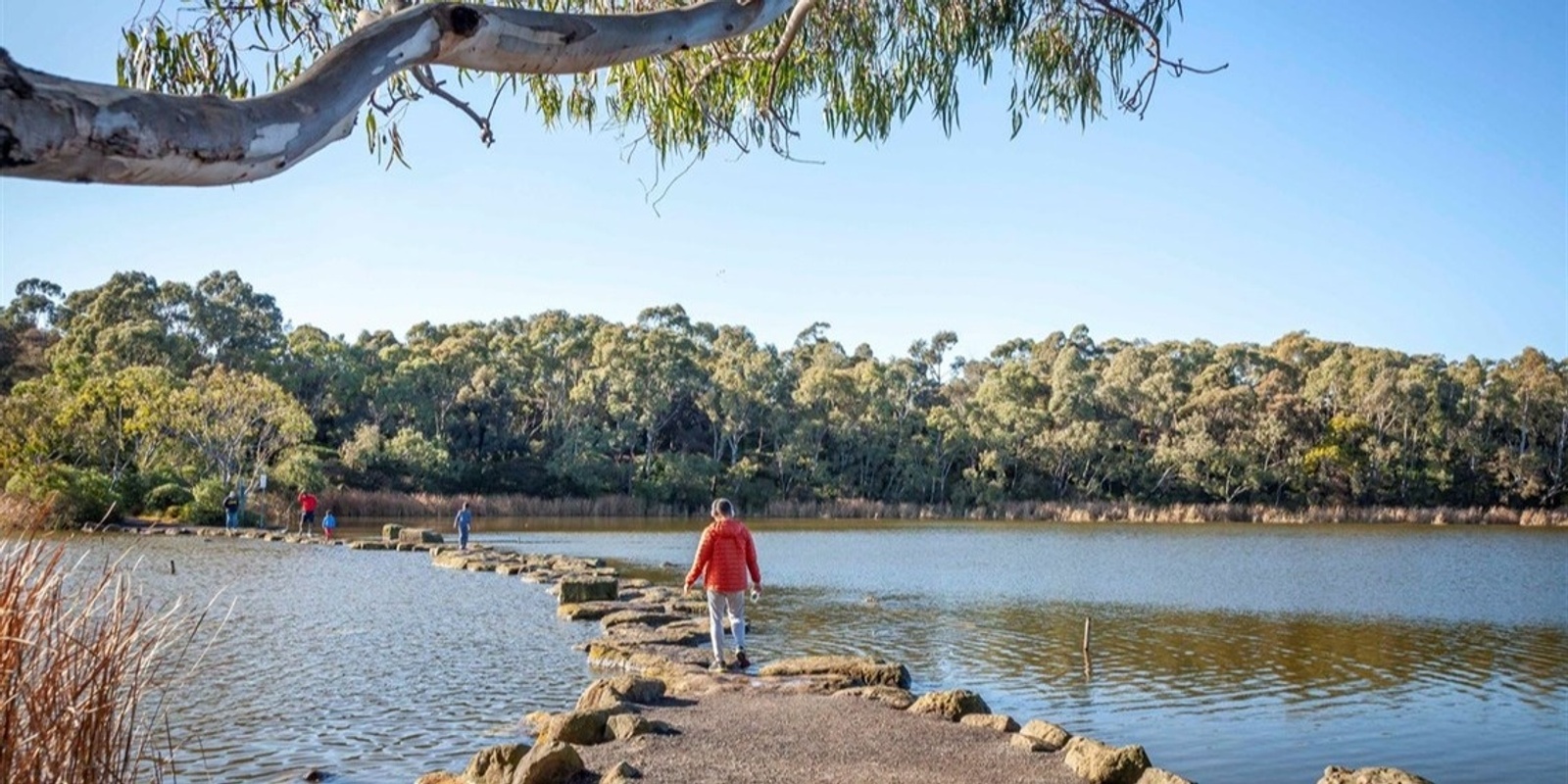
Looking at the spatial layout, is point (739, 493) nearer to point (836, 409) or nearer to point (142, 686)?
point (836, 409)

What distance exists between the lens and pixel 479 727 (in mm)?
8430

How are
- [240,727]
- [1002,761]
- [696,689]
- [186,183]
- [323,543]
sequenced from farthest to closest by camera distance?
[323,543] → [696,689] → [240,727] → [1002,761] → [186,183]

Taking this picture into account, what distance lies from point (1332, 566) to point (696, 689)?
20.6 meters

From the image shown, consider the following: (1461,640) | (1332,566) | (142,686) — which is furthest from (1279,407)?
(142,686)

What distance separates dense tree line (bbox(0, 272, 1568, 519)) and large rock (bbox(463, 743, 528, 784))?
129 feet

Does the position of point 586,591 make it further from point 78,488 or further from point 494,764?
point 78,488

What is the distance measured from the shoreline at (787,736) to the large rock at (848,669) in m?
0.01

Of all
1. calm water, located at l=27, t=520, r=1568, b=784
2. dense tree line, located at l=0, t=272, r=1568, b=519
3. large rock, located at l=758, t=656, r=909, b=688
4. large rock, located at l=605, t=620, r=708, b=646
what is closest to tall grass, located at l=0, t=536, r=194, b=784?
calm water, located at l=27, t=520, r=1568, b=784

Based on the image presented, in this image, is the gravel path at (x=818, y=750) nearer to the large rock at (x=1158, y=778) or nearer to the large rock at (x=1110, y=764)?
the large rock at (x=1110, y=764)

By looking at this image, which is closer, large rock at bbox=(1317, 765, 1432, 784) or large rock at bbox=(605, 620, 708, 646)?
large rock at bbox=(1317, 765, 1432, 784)

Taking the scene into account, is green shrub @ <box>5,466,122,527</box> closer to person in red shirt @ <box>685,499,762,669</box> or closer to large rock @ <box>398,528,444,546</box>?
large rock @ <box>398,528,444,546</box>

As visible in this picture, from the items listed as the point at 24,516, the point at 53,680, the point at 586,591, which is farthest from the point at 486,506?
the point at 53,680

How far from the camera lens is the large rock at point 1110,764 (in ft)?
21.7

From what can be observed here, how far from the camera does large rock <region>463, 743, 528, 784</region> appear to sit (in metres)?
6.28
